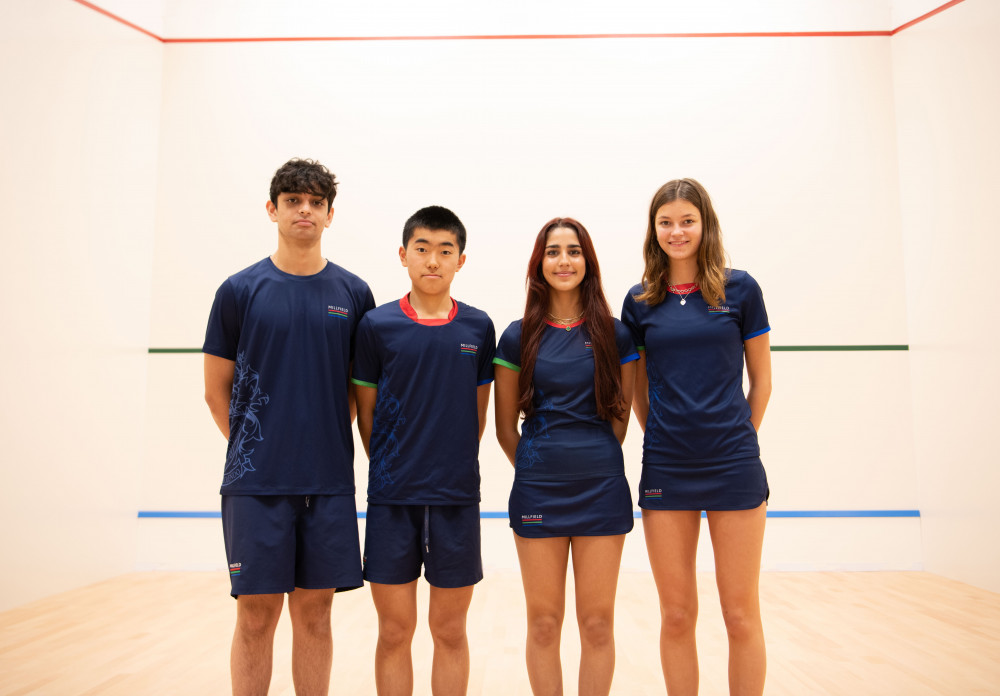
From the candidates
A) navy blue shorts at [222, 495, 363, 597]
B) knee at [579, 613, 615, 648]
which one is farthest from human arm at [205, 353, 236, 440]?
knee at [579, 613, 615, 648]

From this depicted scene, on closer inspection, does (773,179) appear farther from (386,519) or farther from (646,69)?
(386,519)

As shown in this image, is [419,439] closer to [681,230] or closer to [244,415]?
[244,415]

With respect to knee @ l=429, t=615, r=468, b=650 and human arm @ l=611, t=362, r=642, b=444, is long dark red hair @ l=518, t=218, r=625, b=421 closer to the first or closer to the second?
human arm @ l=611, t=362, r=642, b=444

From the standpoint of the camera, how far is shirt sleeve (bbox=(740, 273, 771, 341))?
1.72m

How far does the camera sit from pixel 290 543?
5.23ft

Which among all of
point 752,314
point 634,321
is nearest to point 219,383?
point 634,321

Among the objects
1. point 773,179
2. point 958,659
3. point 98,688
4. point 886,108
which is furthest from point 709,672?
point 886,108

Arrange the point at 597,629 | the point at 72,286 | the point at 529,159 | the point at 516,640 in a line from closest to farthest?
the point at 597,629, the point at 516,640, the point at 72,286, the point at 529,159

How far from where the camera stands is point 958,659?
235 centimetres

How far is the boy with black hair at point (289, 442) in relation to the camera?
160 centimetres

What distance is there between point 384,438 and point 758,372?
101 centimetres

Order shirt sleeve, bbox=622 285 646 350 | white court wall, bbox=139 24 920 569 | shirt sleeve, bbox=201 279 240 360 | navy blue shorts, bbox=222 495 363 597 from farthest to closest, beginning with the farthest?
white court wall, bbox=139 24 920 569 < shirt sleeve, bbox=622 285 646 350 < shirt sleeve, bbox=201 279 240 360 < navy blue shorts, bbox=222 495 363 597

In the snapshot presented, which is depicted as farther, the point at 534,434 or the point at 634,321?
the point at 634,321

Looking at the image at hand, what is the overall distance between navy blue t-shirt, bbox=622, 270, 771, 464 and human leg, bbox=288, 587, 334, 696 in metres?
0.91
